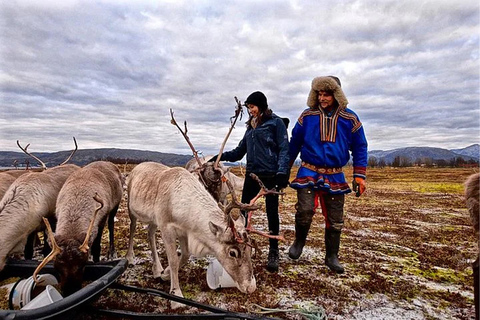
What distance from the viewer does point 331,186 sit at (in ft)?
18.1

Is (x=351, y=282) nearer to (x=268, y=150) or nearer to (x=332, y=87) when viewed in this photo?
(x=268, y=150)

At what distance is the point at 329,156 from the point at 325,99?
109 cm

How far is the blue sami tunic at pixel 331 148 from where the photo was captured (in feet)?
18.0

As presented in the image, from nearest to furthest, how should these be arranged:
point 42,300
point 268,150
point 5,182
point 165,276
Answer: point 42,300 → point 165,276 → point 268,150 → point 5,182

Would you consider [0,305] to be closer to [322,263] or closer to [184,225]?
[184,225]

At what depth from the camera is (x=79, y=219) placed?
421cm

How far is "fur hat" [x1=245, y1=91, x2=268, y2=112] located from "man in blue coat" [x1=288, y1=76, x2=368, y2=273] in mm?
855

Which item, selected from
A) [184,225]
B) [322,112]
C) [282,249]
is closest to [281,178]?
[322,112]

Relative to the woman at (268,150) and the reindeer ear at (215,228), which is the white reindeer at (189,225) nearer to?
the reindeer ear at (215,228)

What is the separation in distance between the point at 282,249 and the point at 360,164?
2808 mm

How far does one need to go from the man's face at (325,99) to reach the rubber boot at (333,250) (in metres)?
2.44

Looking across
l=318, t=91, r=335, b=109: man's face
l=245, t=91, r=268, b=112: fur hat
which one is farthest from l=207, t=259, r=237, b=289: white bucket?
l=318, t=91, r=335, b=109: man's face

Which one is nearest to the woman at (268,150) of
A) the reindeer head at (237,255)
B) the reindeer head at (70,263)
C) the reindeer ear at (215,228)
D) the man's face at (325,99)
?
the man's face at (325,99)

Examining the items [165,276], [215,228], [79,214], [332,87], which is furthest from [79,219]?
[332,87]
